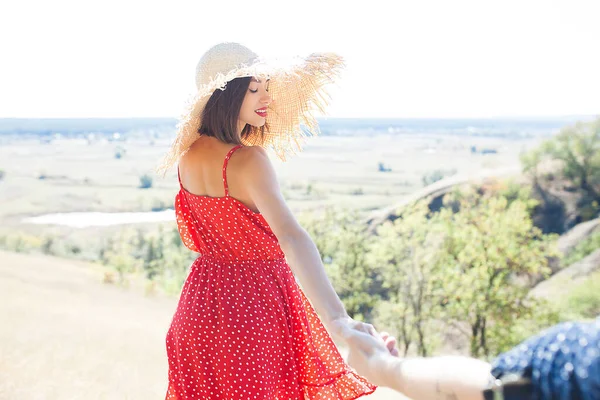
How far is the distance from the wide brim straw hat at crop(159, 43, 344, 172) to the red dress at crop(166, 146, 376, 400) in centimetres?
24

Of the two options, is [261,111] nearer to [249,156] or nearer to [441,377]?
[249,156]

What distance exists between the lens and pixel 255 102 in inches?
92.7

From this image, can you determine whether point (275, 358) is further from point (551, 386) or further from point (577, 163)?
point (577, 163)

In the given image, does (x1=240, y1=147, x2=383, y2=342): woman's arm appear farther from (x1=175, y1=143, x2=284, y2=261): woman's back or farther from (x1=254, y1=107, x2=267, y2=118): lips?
(x1=254, y1=107, x2=267, y2=118): lips

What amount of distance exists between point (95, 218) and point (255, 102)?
38560mm

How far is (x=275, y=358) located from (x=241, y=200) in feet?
1.68

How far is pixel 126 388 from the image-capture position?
4.08 meters

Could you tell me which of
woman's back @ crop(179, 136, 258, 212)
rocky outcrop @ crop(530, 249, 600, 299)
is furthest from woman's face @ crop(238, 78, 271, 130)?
rocky outcrop @ crop(530, 249, 600, 299)

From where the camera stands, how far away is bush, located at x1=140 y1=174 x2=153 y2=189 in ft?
153

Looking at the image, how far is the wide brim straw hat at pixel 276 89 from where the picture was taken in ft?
7.60

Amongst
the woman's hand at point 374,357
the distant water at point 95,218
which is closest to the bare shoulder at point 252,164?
the woman's hand at point 374,357

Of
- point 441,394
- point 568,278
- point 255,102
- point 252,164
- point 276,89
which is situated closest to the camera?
point 441,394

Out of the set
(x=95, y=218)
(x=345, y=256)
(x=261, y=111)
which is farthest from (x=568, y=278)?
(x=95, y=218)

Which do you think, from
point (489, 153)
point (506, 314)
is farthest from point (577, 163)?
point (489, 153)
